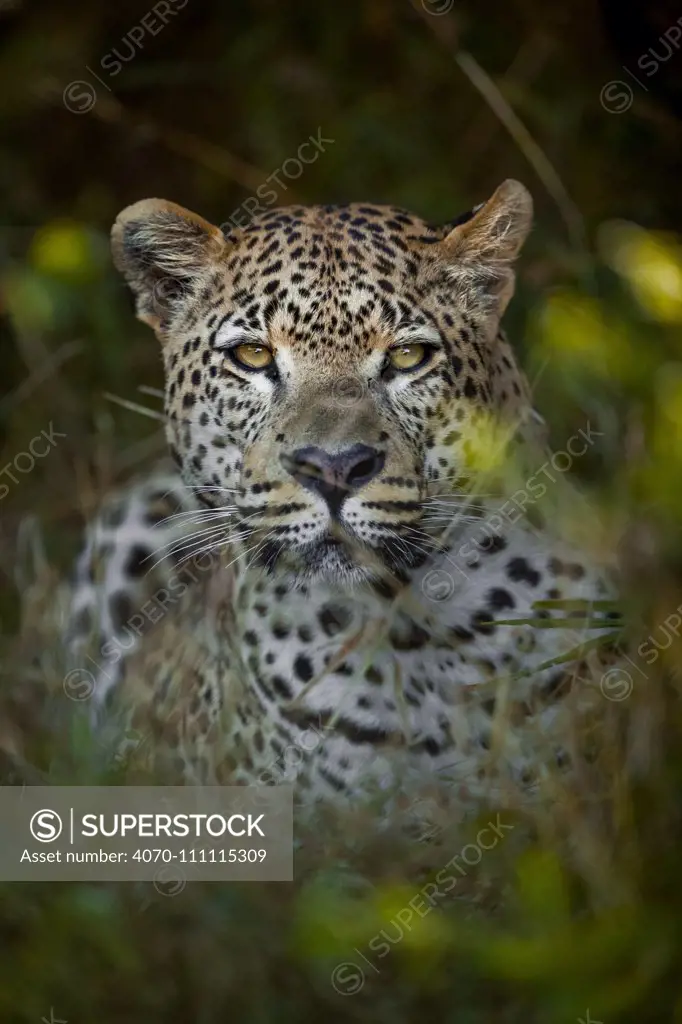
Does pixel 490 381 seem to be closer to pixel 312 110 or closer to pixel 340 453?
pixel 340 453

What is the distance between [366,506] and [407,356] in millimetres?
436

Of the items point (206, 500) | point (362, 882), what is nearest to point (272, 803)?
point (362, 882)

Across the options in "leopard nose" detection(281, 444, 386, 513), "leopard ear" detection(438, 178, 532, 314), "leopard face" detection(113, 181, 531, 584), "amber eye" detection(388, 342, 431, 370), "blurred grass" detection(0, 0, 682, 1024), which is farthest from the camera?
"leopard ear" detection(438, 178, 532, 314)

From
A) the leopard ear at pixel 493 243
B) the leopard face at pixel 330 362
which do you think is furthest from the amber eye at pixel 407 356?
the leopard ear at pixel 493 243

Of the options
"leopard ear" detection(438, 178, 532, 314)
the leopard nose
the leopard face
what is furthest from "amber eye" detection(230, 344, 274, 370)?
"leopard ear" detection(438, 178, 532, 314)

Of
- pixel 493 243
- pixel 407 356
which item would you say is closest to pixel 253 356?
pixel 407 356

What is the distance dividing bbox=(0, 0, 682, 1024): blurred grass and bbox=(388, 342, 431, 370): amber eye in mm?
254

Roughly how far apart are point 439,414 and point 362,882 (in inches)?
38.6

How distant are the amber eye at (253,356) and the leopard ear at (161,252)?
279 millimetres

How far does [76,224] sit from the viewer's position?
12.4 feet

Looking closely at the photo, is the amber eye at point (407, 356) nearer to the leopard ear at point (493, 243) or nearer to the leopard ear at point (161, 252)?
the leopard ear at point (493, 243)

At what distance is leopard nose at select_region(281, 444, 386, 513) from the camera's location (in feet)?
7.86

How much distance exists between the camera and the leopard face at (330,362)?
2.50 m

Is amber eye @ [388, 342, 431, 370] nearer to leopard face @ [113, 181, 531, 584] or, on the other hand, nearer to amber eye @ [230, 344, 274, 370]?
leopard face @ [113, 181, 531, 584]
